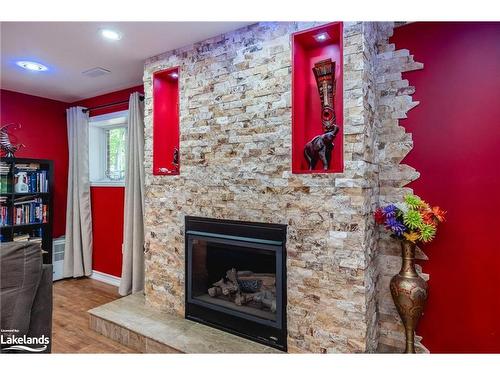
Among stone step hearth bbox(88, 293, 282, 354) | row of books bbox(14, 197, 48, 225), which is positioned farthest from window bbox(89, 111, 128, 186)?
stone step hearth bbox(88, 293, 282, 354)

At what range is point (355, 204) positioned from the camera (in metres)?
1.83

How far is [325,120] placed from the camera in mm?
2010

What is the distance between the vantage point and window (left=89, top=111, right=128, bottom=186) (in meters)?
4.09

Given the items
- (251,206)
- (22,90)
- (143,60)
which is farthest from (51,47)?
(251,206)

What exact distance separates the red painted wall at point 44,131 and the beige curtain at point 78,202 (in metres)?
0.27

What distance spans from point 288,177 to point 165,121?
1401mm

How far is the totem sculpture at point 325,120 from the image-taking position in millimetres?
1977

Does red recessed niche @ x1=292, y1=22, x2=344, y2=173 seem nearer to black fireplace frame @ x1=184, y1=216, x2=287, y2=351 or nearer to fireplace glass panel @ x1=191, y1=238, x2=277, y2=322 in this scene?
black fireplace frame @ x1=184, y1=216, x2=287, y2=351

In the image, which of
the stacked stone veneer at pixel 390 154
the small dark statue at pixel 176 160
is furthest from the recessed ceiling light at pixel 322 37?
the small dark statue at pixel 176 160

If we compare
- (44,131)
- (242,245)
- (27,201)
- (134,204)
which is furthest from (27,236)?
(242,245)

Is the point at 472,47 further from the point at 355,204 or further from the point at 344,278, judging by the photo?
the point at 344,278

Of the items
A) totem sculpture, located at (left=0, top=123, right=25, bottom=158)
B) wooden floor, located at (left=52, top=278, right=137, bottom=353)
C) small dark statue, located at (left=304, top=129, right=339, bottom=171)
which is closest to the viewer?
small dark statue, located at (left=304, top=129, right=339, bottom=171)

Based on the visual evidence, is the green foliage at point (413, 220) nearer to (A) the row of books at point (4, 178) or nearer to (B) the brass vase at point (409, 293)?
(B) the brass vase at point (409, 293)

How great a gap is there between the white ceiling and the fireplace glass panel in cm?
159
